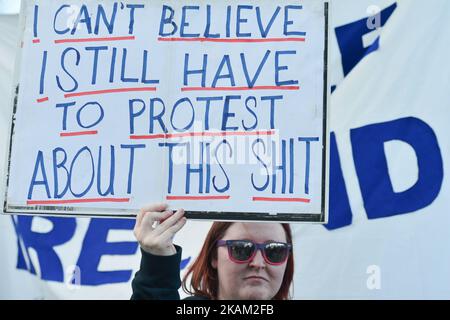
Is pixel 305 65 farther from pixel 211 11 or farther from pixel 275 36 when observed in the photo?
pixel 211 11

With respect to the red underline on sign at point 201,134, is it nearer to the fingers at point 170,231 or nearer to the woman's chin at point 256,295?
the fingers at point 170,231

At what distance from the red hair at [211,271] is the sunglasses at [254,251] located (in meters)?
0.09

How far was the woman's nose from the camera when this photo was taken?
1.85 m

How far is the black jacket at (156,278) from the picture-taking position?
1619mm

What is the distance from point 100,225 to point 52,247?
0.55 ft

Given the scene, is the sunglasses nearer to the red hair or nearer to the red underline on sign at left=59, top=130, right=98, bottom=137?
the red hair

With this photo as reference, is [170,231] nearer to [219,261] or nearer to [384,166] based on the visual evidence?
[219,261]

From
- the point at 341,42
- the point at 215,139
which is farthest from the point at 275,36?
the point at 341,42

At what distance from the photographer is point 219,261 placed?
194 centimetres

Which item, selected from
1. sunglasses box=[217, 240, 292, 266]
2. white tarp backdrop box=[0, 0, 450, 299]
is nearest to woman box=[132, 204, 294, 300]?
sunglasses box=[217, 240, 292, 266]

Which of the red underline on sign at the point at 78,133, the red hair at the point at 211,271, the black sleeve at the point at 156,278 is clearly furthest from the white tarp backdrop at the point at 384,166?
the red underline on sign at the point at 78,133

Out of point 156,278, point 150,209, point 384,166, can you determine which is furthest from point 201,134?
point 384,166

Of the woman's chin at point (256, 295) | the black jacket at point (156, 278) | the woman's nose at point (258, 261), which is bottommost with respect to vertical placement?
the woman's chin at point (256, 295)

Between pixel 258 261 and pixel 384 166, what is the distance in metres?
0.51
